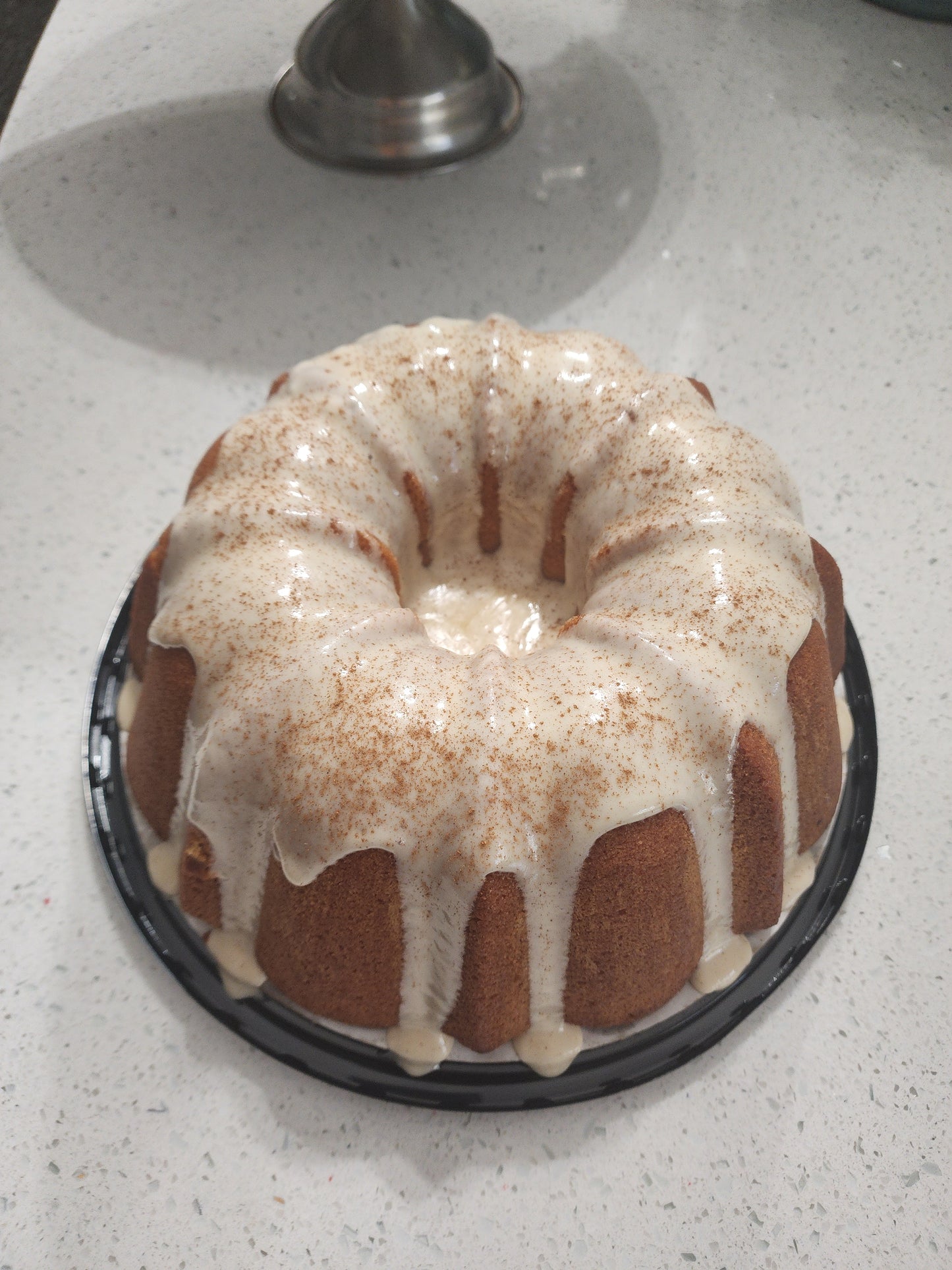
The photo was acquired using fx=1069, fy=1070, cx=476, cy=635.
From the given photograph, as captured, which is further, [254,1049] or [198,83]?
[198,83]

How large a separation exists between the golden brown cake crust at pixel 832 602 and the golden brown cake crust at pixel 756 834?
25 centimetres

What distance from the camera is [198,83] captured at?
2.16 metres

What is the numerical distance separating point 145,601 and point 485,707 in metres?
0.57

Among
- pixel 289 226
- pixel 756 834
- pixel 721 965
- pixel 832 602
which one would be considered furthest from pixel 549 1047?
pixel 289 226

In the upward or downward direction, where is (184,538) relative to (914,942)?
upward

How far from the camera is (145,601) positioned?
4.73 ft

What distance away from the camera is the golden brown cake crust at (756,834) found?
1164 mm

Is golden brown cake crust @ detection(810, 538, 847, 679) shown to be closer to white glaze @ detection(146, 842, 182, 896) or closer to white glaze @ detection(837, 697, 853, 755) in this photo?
white glaze @ detection(837, 697, 853, 755)

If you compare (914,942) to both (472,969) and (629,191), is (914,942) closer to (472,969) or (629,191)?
(472,969)

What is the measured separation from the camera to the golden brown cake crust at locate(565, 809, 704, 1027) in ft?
3.66

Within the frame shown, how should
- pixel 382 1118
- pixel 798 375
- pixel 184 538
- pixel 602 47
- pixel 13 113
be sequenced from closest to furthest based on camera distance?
pixel 382 1118
pixel 184 538
pixel 798 375
pixel 13 113
pixel 602 47

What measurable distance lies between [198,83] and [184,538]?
1308mm

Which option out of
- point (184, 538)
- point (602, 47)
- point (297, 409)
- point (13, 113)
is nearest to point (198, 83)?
point (13, 113)

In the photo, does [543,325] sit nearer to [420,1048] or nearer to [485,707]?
[485,707]
